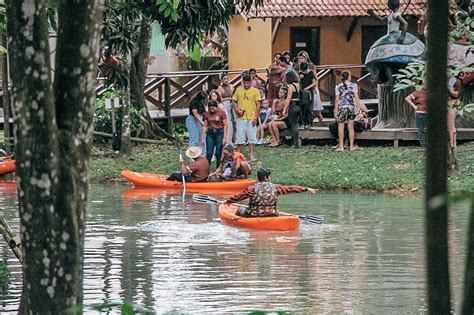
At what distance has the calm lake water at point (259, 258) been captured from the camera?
39.3 ft

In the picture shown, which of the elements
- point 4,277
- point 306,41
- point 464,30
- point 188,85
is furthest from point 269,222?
point 306,41

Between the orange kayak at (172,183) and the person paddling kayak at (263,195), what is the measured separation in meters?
4.55

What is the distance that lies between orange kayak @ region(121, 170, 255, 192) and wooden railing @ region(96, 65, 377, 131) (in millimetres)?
6014

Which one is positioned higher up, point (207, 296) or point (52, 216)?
point (52, 216)

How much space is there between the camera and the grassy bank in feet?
71.8

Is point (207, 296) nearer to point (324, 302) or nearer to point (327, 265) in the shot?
point (324, 302)

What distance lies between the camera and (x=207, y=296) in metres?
12.1

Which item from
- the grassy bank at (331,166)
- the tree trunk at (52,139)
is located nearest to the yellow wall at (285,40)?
the grassy bank at (331,166)

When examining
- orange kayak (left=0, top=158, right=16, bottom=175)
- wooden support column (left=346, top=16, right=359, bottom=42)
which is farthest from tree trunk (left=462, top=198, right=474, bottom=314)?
wooden support column (left=346, top=16, right=359, bottom=42)

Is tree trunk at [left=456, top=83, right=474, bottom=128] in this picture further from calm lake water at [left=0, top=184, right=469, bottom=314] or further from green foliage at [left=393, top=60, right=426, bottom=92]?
calm lake water at [left=0, top=184, right=469, bottom=314]

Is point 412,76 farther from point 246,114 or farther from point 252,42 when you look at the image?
point 252,42

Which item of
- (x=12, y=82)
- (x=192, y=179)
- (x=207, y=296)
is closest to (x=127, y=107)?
(x=192, y=179)

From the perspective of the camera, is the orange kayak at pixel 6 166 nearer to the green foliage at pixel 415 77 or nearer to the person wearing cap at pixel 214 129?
the person wearing cap at pixel 214 129

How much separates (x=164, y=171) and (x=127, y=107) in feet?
8.95
